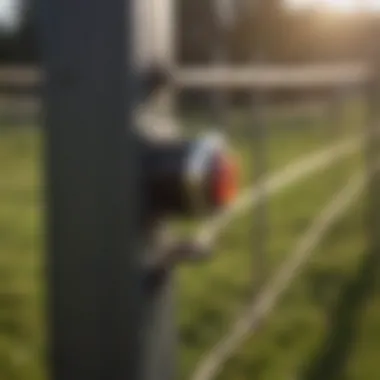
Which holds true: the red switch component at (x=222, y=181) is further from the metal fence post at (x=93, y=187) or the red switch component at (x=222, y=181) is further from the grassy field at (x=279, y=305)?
the grassy field at (x=279, y=305)

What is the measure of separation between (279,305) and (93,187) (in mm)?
3633

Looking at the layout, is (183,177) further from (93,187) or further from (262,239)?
(262,239)

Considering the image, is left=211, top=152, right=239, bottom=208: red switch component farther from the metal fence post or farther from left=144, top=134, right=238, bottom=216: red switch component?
the metal fence post

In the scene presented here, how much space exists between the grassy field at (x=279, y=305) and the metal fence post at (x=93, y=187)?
1.53 m

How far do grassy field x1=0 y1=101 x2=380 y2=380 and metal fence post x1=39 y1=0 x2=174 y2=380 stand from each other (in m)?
1.53

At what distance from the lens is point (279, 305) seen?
4621mm

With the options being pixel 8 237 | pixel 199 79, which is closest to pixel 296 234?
pixel 8 237

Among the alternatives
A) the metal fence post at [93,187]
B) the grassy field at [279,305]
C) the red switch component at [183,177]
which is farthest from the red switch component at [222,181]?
the grassy field at [279,305]

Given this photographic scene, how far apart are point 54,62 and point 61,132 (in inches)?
2.3

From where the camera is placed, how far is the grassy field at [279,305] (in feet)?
12.4

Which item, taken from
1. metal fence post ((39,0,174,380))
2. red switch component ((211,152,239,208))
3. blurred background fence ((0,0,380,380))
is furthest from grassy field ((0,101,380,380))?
metal fence post ((39,0,174,380))

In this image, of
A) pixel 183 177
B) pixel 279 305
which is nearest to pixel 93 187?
pixel 183 177

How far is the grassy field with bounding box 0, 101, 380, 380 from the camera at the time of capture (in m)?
3.77

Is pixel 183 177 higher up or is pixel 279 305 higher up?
pixel 183 177
